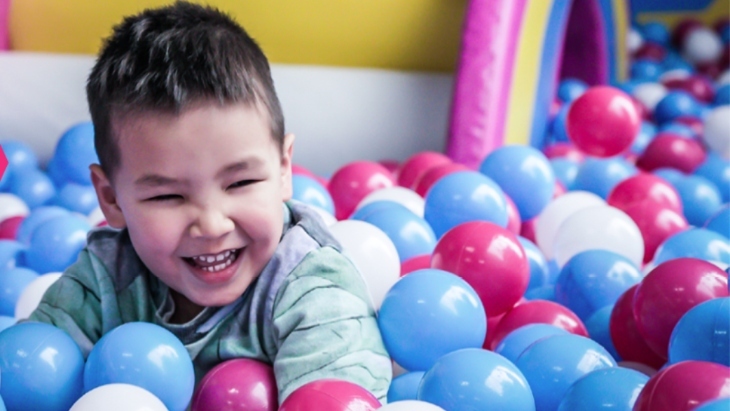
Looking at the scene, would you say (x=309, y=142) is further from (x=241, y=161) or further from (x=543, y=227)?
(x=241, y=161)

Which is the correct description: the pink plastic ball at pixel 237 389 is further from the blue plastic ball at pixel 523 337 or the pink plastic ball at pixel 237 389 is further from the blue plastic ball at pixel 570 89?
the blue plastic ball at pixel 570 89

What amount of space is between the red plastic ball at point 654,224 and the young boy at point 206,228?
2.47ft

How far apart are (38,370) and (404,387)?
450 millimetres

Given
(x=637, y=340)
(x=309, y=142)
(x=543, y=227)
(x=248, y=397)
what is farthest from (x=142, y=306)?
(x=309, y=142)

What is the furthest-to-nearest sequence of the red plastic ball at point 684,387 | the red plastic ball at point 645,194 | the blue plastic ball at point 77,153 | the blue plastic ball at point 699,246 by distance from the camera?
the blue plastic ball at point 77,153 → the red plastic ball at point 645,194 → the blue plastic ball at point 699,246 → the red plastic ball at point 684,387

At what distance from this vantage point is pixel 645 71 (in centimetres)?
378

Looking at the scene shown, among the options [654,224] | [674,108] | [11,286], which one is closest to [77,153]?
[11,286]

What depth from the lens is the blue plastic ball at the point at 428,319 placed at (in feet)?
3.57

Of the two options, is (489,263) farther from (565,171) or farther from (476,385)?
(565,171)

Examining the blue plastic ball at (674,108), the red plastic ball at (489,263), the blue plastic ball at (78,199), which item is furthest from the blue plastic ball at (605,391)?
the blue plastic ball at (674,108)

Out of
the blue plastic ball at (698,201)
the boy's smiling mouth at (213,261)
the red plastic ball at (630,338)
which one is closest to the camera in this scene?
the boy's smiling mouth at (213,261)

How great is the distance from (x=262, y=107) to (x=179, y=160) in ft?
0.42

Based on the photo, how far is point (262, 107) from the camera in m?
1.02

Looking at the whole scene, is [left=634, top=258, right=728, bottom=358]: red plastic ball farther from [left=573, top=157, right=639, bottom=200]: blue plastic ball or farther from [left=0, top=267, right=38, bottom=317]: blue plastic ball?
[left=0, top=267, right=38, bottom=317]: blue plastic ball
